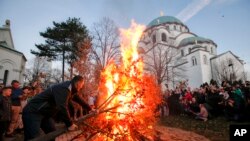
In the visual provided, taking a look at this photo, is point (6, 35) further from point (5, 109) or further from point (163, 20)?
point (163, 20)

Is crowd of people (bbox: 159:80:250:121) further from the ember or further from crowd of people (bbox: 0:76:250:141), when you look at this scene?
the ember

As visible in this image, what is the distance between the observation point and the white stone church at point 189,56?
49812 mm

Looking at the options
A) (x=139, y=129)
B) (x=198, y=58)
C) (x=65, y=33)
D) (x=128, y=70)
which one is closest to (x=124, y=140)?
(x=139, y=129)

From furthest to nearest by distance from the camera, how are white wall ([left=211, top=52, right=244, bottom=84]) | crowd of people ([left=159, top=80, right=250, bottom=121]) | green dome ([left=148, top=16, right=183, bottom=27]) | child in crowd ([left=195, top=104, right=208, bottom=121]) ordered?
green dome ([left=148, top=16, right=183, bottom=27]), white wall ([left=211, top=52, right=244, bottom=84]), child in crowd ([left=195, top=104, right=208, bottom=121]), crowd of people ([left=159, top=80, right=250, bottom=121])

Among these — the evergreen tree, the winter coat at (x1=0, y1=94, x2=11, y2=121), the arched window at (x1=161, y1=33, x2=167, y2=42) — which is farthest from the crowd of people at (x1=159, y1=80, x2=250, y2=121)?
the arched window at (x1=161, y1=33, x2=167, y2=42)

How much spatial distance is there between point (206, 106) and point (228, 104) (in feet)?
4.35

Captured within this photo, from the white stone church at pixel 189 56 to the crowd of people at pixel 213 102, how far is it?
1298 inches

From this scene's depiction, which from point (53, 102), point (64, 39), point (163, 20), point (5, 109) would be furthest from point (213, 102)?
point (163, 20)

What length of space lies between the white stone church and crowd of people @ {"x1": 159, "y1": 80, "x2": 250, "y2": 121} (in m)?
33.0

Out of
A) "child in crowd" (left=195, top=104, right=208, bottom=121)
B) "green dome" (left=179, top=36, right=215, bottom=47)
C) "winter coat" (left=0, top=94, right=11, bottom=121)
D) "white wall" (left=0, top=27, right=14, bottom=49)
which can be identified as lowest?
"child in crowd" (left=195, top=104, right=208, bottom=121)

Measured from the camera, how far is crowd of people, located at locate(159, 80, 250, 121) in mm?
10266

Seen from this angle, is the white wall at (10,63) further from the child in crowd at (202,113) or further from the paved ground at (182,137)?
the paved ground at (182,137)

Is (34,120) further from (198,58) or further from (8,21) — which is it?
(198,58)

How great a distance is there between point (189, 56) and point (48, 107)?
54215 millimetres
